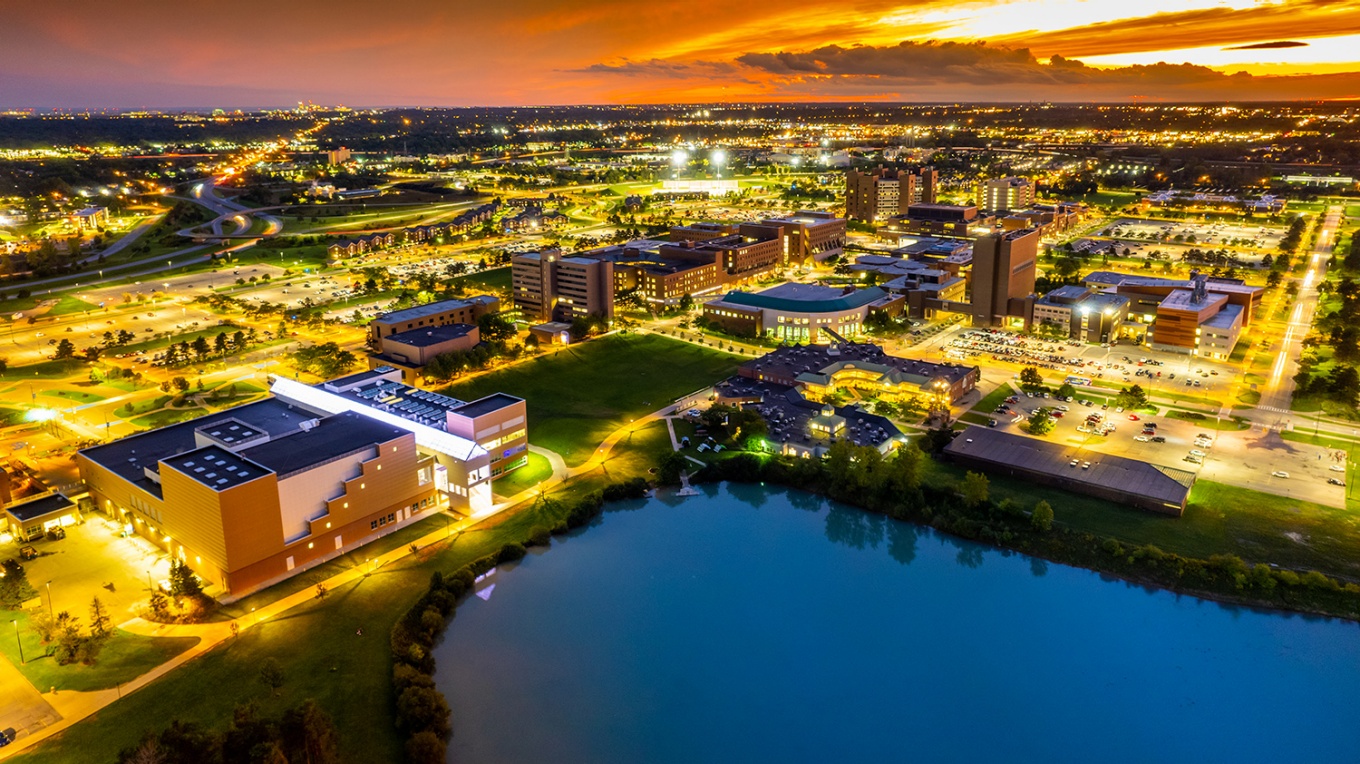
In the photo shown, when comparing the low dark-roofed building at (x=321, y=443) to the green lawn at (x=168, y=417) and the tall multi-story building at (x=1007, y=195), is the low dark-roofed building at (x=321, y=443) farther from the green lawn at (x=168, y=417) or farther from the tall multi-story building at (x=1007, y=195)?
the tall multi-story building at (x=1007, y=195)

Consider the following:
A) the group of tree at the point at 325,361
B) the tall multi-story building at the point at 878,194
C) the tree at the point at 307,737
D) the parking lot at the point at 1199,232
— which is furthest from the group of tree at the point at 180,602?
the parking lot at the point at 1199,232

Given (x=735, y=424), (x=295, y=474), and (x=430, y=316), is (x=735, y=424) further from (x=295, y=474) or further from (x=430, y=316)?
(x=430, y=316)

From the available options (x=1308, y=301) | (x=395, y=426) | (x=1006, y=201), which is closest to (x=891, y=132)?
(x=1006, y=201)

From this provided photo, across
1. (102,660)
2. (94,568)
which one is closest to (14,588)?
(94,568)

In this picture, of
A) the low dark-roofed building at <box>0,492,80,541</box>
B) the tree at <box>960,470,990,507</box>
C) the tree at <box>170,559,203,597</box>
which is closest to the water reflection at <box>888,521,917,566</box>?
the tree at <box>960,470,990,507</box>

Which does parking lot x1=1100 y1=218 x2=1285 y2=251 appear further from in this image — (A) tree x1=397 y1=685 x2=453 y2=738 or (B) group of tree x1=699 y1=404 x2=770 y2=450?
(A) tree x1=397 y1=685 x2=453 y2=738

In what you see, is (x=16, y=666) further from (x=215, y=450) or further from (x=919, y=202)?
(x=919, y=202)
